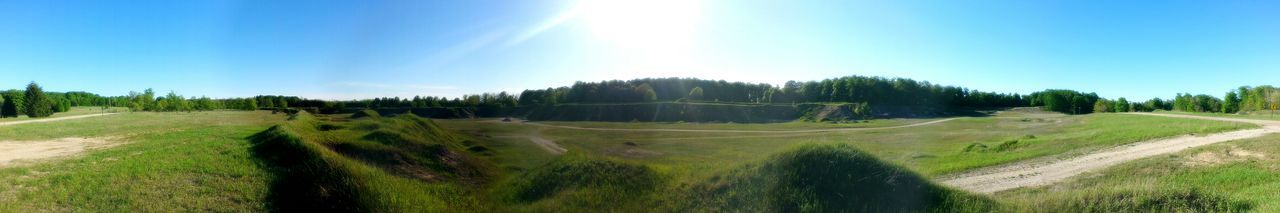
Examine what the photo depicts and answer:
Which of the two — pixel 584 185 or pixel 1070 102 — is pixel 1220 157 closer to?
pixel 584 185

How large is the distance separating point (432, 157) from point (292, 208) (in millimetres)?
4284

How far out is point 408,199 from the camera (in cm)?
733

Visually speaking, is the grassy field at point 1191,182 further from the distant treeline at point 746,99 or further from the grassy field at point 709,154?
the distant treeline at point 746,99

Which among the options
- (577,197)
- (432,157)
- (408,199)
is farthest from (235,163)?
(577,197)

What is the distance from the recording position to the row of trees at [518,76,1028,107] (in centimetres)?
4994

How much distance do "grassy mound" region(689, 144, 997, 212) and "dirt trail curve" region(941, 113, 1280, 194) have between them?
6.17 metres

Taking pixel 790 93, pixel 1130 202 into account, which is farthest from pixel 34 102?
pixel 790 93

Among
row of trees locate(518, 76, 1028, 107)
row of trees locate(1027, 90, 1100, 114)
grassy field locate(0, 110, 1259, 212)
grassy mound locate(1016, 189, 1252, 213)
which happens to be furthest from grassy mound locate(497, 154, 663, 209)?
row of trees locate(1027, 90, 1100, 114)

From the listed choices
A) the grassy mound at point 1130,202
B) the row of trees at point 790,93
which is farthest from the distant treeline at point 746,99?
the grassy mound at point 1130,202

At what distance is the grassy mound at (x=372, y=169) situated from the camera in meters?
7.06

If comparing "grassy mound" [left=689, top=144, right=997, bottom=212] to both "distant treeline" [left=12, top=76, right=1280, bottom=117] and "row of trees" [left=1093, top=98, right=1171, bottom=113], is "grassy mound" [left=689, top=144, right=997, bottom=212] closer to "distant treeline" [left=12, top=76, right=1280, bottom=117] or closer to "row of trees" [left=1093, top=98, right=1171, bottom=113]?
"distant treeline" [left=12, top=76, right=1280, bottom=117]

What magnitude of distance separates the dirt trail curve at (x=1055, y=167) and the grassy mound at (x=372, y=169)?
1102 centimetres

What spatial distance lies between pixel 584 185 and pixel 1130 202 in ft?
23.0

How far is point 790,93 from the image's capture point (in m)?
77.0
